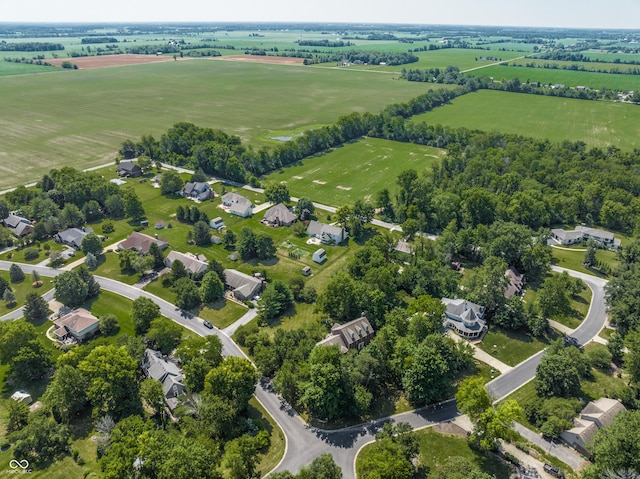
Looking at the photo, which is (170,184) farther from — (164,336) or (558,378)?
(558,378)

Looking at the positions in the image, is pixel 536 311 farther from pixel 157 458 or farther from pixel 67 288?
pixel 67 288

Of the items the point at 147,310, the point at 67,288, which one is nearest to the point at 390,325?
the point at 147,310

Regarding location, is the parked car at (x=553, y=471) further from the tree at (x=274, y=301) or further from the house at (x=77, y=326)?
the house at (x=77, y=326)

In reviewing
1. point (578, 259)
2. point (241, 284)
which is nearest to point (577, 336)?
point (578, 259)

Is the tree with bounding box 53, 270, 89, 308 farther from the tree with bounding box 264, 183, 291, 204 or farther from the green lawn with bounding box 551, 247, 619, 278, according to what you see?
the green lawn with bounding box 551, 247, 619, 278

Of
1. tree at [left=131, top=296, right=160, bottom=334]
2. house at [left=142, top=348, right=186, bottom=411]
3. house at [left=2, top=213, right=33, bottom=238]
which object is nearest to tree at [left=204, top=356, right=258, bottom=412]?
house at [left=142, top=348, right=186, bottom=411]

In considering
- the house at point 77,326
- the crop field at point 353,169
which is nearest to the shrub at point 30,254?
the house at point 77,326
